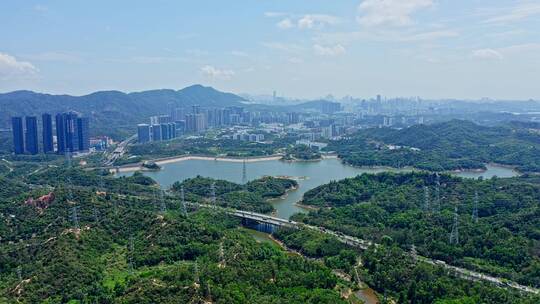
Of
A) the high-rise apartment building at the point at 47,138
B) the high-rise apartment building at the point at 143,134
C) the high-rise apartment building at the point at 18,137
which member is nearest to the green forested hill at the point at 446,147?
the high-rise apartment building at the point at 143,134

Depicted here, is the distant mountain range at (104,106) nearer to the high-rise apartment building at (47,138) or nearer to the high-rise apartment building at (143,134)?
the high-rise apartment building at (143,134)

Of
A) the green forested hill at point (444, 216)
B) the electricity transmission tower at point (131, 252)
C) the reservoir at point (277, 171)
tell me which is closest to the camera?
the electricity transmission tower at point (131, 252)

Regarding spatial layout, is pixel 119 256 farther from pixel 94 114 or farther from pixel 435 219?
pixel 94 114

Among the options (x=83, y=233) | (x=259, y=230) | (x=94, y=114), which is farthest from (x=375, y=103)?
(x=83, y=233)

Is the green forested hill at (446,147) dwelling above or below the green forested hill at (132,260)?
above

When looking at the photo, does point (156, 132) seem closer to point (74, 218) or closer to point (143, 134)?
point (143, 134)

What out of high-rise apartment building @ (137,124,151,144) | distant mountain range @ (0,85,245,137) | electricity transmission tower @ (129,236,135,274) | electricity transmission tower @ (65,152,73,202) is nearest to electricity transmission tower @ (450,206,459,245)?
electricity transmission tower @ (129,236,135,274)
